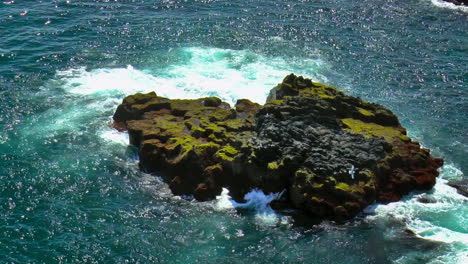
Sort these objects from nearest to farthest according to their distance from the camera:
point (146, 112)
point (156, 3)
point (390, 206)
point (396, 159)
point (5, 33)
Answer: point (390, 206)
point (396, 159)
point (146, 112)
point (5, 33)
point (156, 3)

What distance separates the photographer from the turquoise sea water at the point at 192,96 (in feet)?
137

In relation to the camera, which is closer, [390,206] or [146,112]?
[390,206]

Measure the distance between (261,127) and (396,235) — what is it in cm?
1605

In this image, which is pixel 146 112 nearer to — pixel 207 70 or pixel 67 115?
pixel 67 115

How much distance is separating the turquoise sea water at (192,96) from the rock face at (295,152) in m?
1.82

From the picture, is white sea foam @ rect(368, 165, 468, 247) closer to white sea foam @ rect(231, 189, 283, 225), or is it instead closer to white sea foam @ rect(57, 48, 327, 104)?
white sea foam @ rect(231, 189, 283, 225)

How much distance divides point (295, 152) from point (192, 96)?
20358mm

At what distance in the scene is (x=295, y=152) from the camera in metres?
47.7

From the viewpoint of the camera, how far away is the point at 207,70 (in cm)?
7088

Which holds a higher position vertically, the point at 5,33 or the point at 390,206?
the point at 5,33

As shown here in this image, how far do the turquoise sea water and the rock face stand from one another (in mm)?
1822

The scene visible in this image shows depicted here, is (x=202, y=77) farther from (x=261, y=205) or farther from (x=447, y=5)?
Result: (x=447, y=5)

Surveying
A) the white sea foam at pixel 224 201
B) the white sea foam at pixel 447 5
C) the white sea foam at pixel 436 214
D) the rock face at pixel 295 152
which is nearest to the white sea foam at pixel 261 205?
the white sea foam at pixel 224 201

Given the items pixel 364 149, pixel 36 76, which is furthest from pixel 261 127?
pixel 36 76
